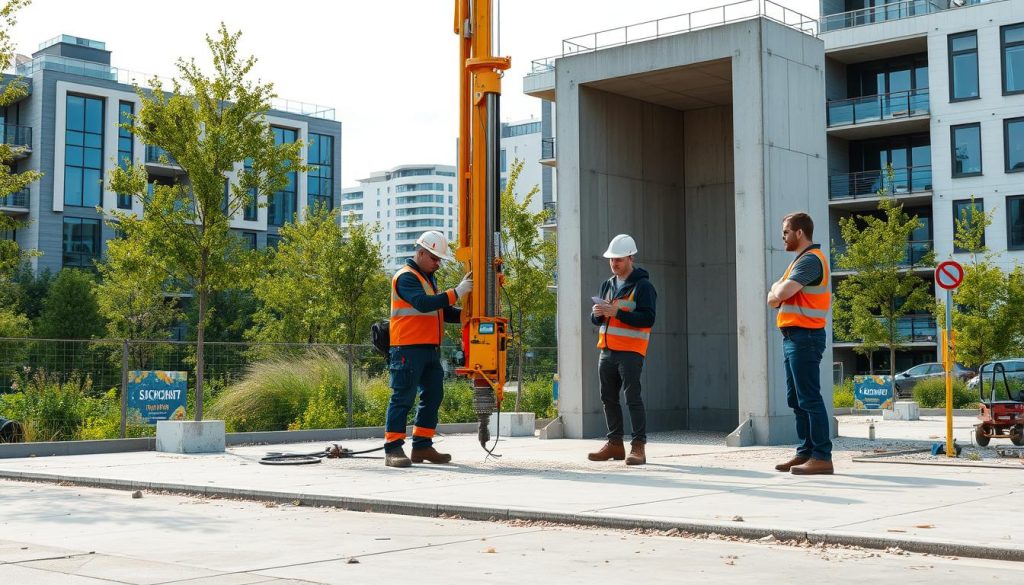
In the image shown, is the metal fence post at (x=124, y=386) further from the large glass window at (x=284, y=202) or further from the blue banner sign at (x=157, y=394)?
the large glass window at (x=284, y=202)

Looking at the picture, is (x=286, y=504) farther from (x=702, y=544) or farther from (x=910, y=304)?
(x=910, y=304)

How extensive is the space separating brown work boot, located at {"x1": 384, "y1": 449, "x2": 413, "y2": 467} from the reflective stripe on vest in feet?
3.90

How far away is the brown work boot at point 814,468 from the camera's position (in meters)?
10.4

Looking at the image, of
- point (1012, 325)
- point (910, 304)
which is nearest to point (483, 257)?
point (1012, 325)

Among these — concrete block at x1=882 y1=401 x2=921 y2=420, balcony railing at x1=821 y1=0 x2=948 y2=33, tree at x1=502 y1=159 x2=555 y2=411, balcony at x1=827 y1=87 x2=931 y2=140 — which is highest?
→ balcony railing at x1=821 y1=0 x2=948 y2=33

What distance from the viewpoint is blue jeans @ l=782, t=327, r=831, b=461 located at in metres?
10.3

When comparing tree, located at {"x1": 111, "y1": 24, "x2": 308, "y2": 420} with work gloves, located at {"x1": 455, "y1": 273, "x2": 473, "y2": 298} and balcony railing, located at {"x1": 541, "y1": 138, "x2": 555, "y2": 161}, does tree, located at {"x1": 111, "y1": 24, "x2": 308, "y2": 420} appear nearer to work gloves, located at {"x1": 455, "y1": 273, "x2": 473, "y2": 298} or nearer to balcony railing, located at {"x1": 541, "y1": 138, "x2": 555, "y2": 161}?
work gloves, located at {"x1": 455, "y1": 273, "x2": 473, "y2": 298}

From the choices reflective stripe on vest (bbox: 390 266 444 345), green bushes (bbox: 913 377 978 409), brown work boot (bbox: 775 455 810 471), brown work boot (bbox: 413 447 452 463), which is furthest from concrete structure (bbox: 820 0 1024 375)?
reflective stripe on vest (bbox: 390 266 444 345)

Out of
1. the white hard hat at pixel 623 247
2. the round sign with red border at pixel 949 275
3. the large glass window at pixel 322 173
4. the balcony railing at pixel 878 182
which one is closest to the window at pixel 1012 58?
the balcony railing at pixel 878 182

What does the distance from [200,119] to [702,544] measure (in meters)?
12.0

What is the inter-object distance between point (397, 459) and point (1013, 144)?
124 ft

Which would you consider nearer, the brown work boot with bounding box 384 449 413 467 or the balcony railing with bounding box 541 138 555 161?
the brown work boot with bounding box 384 449 413 467

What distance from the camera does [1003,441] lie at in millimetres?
15961

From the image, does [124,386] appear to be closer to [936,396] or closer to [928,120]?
[936,396]
